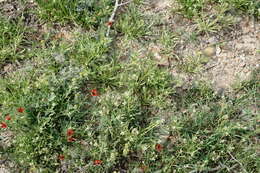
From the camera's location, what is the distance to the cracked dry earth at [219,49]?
14.7ft

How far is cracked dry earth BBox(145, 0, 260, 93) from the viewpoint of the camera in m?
4.48

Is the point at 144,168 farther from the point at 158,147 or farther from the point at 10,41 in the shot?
the point at 10,41

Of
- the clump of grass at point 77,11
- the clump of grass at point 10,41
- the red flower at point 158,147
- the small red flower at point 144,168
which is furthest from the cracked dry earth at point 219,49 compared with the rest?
the clump of grass at point 10,41

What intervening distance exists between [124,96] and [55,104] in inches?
29.2

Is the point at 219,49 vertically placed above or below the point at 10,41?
below

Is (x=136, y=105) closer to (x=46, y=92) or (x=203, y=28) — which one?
(x=46, y=92)

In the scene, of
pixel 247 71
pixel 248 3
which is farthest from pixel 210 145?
→ pixel 248 3

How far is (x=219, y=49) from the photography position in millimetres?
4664

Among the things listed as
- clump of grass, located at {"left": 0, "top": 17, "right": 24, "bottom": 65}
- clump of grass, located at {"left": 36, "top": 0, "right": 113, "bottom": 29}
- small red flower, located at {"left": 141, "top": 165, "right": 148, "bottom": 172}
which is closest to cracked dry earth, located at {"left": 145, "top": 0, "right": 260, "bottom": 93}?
clump of grass, located at {"left": 36, "top": 0, "right": 113, "bottom": 29}

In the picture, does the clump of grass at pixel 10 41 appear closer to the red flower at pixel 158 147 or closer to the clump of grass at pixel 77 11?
the clump of grass at pixel 77 11

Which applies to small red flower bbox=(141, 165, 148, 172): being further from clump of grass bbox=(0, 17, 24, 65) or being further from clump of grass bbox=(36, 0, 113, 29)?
clump of grass bbox=(0, 17, 24, 65)

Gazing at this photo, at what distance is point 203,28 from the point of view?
468cm

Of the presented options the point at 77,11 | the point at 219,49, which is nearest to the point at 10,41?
the point at 77,11

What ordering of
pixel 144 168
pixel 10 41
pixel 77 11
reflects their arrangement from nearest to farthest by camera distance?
pixel 144 168 → pixel 10 41 → pixel 77 11
